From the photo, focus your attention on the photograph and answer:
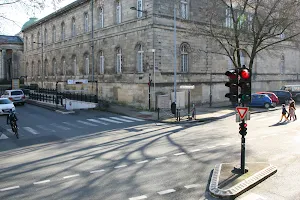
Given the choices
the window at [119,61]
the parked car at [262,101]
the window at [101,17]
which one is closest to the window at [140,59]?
the window at [119,61]

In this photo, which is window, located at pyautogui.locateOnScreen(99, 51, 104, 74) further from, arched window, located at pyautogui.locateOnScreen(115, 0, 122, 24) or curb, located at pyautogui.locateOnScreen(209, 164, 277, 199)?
curb, located at pyautogui.locateOnScreen(209, 164, 277, 199)

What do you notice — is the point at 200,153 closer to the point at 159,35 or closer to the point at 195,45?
the point at 159,35

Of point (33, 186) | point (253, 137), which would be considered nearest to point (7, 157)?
point (33, 186)

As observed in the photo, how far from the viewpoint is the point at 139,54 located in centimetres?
3002

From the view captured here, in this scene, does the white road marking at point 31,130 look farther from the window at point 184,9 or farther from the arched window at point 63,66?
the arched window at point 63,66

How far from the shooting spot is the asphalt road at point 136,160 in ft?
26.5

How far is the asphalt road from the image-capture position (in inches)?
318

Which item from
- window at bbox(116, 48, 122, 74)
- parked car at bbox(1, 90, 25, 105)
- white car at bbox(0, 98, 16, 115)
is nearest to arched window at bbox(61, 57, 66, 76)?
parked car at bbox(1, 90, 25, 105)

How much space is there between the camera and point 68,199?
7.56m

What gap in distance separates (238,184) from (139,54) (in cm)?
2309

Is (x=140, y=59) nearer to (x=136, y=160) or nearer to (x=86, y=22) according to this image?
(x=86, y=22)

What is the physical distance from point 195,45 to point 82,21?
1589 cm

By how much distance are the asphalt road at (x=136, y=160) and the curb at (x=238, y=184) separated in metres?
0.17

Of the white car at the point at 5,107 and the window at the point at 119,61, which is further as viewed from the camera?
the window at the point at 119,61
